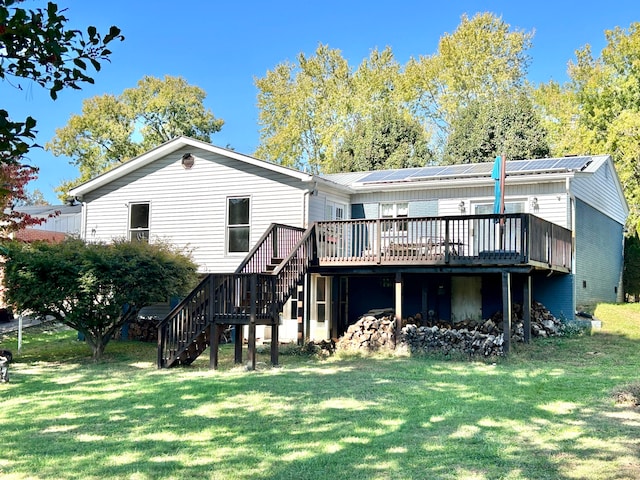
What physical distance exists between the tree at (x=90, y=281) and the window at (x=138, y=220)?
4517mm

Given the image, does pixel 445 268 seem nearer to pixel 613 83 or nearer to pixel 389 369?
pixel 389 369

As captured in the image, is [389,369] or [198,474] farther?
[389,369]

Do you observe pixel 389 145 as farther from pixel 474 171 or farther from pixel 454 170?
pixel 474 171

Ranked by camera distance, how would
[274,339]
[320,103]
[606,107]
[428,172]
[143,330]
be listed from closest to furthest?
[274,339], [143,330], [428,172], [606,107], [320,103]

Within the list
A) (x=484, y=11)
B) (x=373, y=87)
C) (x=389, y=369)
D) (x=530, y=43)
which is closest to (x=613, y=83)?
(x=530, y=43)

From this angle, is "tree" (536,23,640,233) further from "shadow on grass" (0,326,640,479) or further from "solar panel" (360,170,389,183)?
"shadow on grass" (0,326,640,479)

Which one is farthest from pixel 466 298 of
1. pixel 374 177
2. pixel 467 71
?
pixel 467 71

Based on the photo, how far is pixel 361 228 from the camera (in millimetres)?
14906

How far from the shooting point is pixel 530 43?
116 ft

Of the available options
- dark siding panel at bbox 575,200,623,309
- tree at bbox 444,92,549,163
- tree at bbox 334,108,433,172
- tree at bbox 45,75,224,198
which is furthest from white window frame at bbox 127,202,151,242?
tree at bbox 45,75,224,198

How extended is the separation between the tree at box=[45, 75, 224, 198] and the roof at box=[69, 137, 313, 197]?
2149 cm

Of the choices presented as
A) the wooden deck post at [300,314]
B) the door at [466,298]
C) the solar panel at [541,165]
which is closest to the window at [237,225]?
the wooden deck post at [300,314]

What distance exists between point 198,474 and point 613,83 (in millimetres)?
32203

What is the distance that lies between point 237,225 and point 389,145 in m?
17.6
